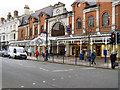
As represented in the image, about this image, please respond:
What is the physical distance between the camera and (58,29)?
3103 cm

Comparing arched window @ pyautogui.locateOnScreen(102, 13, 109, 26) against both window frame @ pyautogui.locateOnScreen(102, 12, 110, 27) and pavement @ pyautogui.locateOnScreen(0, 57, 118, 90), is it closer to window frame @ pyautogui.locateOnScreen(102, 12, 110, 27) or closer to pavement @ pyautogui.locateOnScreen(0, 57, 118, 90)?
window frame @ pyautogui.locateOnScreen(102, 12, 110, 27)

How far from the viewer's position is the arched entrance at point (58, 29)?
30.0 meters

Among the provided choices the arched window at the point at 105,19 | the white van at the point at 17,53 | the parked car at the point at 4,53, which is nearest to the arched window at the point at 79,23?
the arched window at the point at 105,19

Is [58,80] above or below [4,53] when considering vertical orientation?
below

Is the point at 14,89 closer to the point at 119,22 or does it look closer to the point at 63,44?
the point at 119,22

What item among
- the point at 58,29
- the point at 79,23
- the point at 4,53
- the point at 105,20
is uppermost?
the point at 79,23

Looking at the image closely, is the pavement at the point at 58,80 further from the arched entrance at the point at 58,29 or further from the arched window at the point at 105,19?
the arched entrance at the point at 58,29

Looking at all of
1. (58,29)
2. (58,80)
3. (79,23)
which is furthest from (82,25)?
(58,80)

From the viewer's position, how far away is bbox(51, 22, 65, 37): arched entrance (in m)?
30.0

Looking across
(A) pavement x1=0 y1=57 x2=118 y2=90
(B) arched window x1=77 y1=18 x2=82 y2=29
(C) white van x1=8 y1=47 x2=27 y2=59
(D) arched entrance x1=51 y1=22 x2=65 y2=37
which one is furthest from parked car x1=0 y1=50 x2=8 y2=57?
(A) pavement x1=0 y1=57 x2=118 y2=90

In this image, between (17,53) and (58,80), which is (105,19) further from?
(58,80)

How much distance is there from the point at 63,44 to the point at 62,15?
19.8ft

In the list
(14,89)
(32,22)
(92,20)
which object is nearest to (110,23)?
(92,20)

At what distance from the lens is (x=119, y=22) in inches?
826
